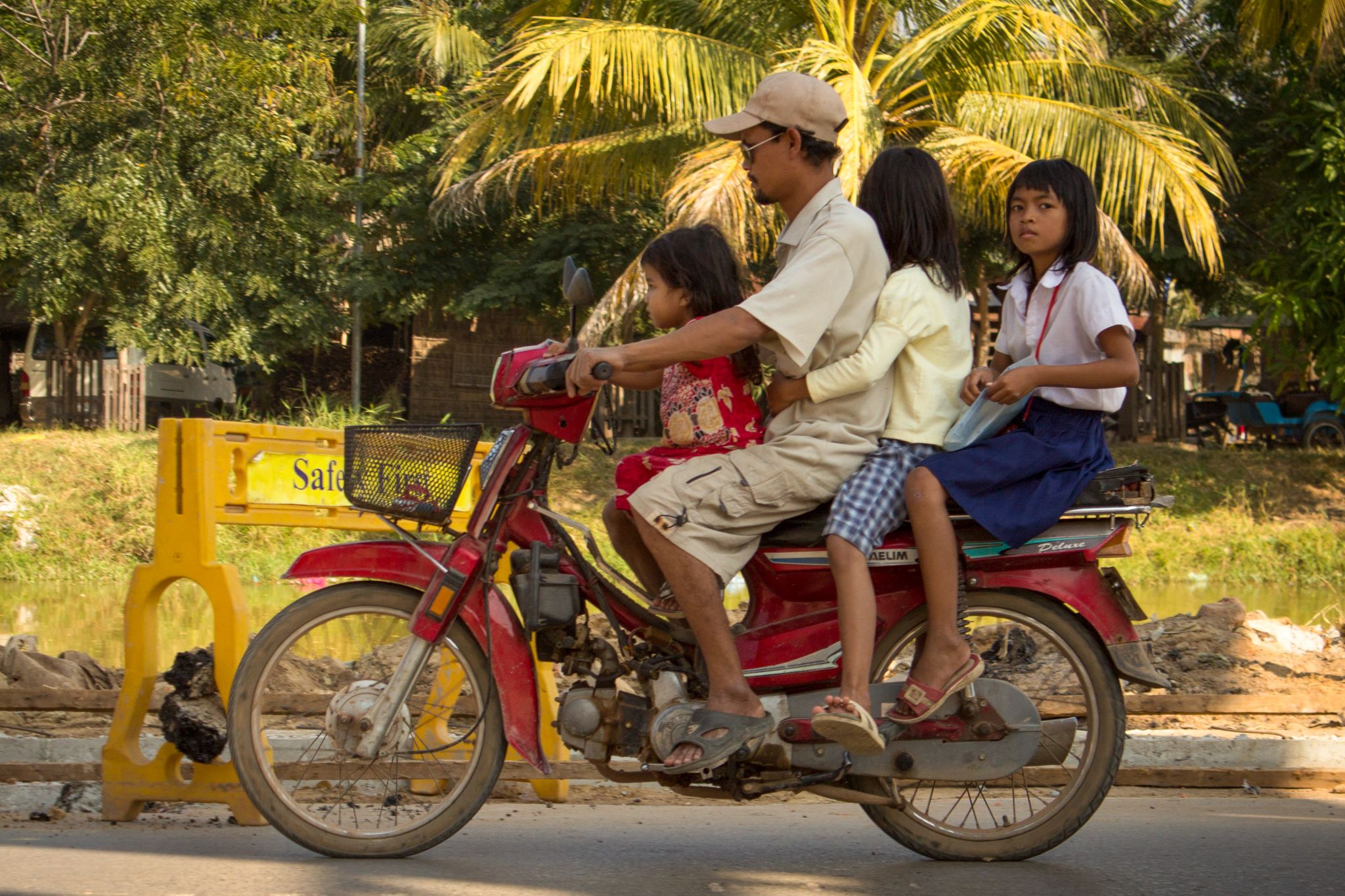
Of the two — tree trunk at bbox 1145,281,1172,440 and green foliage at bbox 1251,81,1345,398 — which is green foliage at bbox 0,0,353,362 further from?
tree trunk at bbox 1145,281,1172,440

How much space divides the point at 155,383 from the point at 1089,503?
2096 centimetres

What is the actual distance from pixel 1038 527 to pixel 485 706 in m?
1.65

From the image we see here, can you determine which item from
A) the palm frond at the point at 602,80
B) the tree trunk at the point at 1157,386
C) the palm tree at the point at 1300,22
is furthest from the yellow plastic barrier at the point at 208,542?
the tree trunk at the point at 1157,386

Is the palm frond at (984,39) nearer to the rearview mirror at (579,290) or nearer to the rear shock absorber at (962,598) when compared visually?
the rear shock absorber at (962,598)

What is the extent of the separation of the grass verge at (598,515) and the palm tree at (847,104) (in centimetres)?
283

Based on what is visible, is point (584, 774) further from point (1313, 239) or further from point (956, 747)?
point (1313, 239)

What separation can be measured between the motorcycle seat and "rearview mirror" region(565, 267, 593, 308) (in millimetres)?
887

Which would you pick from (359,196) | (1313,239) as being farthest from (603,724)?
(359,196)

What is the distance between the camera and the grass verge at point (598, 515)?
44.5 feet

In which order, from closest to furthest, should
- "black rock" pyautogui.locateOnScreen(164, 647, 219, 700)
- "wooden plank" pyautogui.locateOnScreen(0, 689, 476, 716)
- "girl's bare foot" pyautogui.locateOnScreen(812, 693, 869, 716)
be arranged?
"girl's bare foot" pyautogui.locateOnScreen(812, 693, 869, 716) < "black rock" pyautogui.locateOnScreen(164, 647, 219, 700) < "wooden plank" pyautogui.locateOnScreen(0, 689, 476, 716)

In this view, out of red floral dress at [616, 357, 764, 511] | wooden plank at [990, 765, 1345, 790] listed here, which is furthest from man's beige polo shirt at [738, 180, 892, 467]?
wooden plank at [990, 765, 1345, 790]

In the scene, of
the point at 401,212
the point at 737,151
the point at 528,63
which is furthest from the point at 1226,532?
the point at 401,212

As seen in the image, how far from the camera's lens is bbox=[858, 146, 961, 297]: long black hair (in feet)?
13.5

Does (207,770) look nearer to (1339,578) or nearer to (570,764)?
(570,764)
